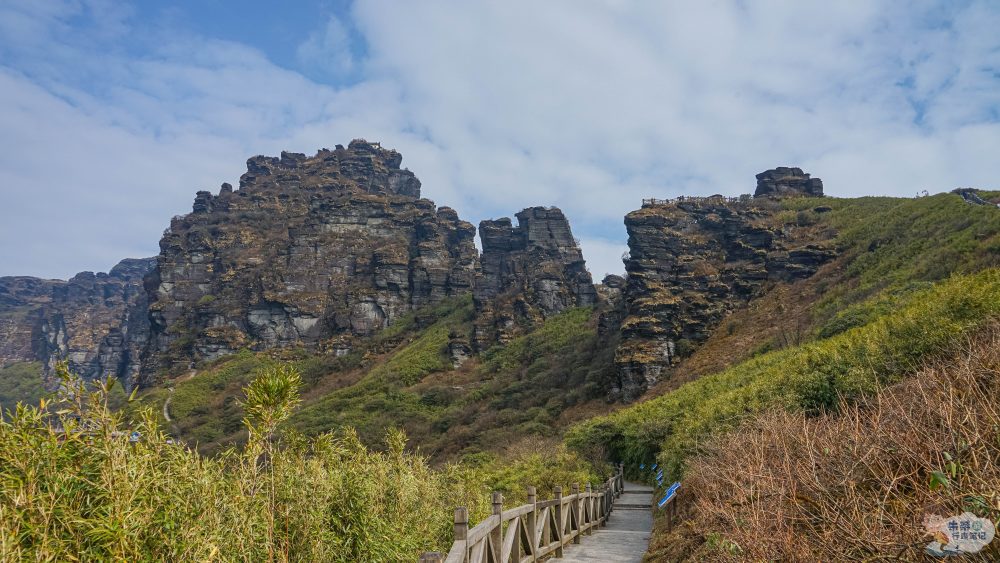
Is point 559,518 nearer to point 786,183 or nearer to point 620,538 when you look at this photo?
point 620,538

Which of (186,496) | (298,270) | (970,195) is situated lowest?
(186,496)

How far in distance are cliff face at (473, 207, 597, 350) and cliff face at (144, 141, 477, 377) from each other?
11.5 m

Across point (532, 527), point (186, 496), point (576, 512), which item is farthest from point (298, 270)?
point (186, 496)

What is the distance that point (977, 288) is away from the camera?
11227 millimetres

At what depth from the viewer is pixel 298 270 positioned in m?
114

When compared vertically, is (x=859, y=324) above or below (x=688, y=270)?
below

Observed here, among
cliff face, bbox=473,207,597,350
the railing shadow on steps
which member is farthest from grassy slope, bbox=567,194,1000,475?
cliff face, bbox=473,207,597,350

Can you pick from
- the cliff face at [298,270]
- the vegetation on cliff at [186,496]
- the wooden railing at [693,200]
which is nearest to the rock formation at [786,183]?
the wooden railing at [693,200]

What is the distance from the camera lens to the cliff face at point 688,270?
49875 millimetres

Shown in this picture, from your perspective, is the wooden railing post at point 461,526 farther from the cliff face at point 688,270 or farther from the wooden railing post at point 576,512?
the cliff face at point 688,270

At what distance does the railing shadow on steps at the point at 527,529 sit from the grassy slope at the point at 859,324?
9.23ft

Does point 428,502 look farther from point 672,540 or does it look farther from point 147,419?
point 147,419

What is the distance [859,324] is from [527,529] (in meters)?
21.9

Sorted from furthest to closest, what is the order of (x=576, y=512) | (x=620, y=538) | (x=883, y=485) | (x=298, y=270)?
1. (x=298, y=270)
2. (x=620, y=538)
3. (x=576, y=512)
4. (x=883, y=485)
